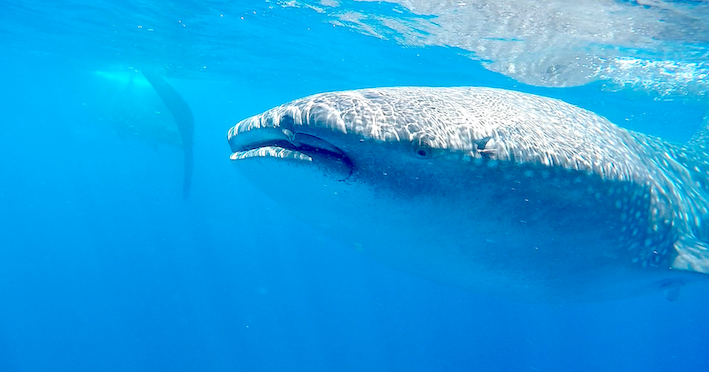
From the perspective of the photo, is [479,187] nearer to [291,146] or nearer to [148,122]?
[291,146]

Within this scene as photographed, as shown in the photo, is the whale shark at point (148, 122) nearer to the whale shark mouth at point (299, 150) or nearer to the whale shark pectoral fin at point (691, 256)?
the whale shark mouth at point (299, 150)

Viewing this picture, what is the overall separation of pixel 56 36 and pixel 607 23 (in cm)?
2202

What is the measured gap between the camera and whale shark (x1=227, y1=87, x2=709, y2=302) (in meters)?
2.42

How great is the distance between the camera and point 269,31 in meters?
15.1

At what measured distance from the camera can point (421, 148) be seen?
236 centimetres

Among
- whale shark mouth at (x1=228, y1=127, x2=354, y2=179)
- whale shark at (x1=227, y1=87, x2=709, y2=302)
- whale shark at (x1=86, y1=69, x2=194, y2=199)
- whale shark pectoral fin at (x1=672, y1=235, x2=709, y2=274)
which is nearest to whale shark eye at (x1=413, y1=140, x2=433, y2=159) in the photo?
whale shark at (x1=227, y1=87, x2=709, y2=302)

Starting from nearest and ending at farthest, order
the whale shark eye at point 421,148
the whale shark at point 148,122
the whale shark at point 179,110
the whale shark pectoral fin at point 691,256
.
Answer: the whale shark eye at point 421,148
the whale shark pectoral fin at point 691,256
the whale shark at point 179,110
the whale shark at point 148,122

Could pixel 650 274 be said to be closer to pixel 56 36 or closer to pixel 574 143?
pixel 574 143

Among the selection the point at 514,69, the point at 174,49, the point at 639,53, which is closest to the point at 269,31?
the point at 174,49

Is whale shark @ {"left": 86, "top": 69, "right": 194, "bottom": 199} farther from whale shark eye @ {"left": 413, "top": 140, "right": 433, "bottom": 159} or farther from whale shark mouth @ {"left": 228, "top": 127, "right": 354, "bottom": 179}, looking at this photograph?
whale shark eye @ {"left": 413, "top": 140, "right": 433, "bottom": 159}

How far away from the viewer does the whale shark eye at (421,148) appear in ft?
7.73

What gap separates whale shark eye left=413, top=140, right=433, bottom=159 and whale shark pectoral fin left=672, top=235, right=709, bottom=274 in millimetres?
3000

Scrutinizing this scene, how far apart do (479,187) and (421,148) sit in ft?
1.88

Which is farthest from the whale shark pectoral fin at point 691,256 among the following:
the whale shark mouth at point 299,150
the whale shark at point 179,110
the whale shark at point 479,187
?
the whale shark at point 179,110
